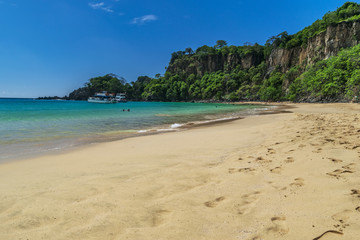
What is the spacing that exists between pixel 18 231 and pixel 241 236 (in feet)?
7.92

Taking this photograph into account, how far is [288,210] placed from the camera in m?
2.17

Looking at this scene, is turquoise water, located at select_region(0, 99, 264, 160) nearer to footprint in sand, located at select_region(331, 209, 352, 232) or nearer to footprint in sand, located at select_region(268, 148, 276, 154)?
footprint in sand, located at select_region(268, 148, 276, 154)

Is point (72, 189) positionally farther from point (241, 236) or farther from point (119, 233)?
point (241, 236)

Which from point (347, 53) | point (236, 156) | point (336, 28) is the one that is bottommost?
point (236, 156)

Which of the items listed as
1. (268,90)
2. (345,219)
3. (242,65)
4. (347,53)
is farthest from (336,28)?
(345,219)

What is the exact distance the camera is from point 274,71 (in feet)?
228

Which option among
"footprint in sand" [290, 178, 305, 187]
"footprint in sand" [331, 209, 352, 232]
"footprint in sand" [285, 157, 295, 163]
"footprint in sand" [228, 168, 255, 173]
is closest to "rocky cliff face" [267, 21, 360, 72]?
"footprint in sand" [285, 157, 295, 163]

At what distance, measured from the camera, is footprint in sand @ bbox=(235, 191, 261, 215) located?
226cm

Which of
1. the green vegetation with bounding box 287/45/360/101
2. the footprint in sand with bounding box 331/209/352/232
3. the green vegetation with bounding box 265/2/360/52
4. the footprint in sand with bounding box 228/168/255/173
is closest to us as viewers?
the footprint in sand with bounding box 331/209/352/232

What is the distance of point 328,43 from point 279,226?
Result: 59.6 metres

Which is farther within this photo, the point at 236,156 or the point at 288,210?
the point at 236,156

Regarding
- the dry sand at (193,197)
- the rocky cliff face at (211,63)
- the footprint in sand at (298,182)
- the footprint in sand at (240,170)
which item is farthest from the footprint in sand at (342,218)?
the rocky cliff face at (211,63)

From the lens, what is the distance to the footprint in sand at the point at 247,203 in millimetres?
2259

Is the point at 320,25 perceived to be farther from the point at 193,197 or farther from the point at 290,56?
the point at 193,197
